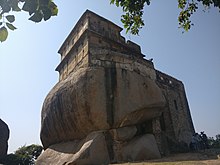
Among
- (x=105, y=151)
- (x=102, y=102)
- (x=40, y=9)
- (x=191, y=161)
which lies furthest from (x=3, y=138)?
→ (x=40, y=9)

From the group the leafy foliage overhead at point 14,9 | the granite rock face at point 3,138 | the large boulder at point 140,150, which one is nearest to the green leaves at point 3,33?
the leafy foliage overhead at point 14,9

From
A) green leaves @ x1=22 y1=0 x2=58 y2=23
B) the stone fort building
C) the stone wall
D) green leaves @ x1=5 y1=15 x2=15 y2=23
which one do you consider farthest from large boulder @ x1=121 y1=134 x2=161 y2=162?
green leaves @ x1=5 y1=15 x2=15 y2=23

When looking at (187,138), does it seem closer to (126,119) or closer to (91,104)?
(126,119)

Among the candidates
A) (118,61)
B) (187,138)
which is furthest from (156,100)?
(187,138)

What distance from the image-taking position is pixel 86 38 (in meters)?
16.3

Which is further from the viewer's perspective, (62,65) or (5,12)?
(62,65)

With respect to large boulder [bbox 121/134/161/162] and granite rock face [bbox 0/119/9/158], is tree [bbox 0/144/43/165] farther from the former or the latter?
large boulder [bbox 121/134/161/162]

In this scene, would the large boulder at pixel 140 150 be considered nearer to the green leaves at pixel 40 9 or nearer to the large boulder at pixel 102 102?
the large boulder at pixel 102 102

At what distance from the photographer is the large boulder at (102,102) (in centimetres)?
1084

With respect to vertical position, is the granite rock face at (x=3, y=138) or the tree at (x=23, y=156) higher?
the granite rock face at (x=3, y=138)

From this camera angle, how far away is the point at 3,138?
23266 mm

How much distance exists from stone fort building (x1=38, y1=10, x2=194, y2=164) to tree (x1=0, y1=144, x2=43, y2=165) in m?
10.0

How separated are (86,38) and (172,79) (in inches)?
339

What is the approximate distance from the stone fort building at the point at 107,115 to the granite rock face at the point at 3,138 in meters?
11.4
